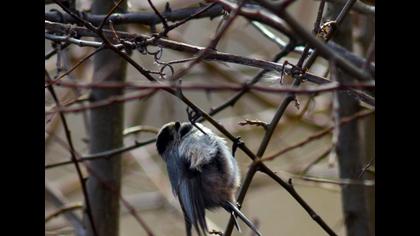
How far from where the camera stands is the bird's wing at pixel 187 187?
7.60 ft

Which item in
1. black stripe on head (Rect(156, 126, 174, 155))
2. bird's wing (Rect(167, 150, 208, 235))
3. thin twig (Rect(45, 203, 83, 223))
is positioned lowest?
bird's wing (Rect(167, 150, 208, 235))

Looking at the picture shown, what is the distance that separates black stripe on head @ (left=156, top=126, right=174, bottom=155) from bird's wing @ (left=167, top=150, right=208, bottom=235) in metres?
0.05

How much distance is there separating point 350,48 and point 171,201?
4.41ft

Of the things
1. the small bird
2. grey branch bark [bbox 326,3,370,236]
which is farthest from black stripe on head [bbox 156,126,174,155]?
grey branch bark [bbox 326,3,370,236]

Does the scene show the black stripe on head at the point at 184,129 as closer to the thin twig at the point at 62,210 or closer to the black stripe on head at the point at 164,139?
the black stripe on head at the point at 164,139

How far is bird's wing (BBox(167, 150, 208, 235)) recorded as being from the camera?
7.60 feet

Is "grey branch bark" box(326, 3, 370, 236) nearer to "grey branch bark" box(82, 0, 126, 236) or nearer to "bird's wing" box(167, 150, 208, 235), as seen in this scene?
"bird's wing" box(167, 150, 208, 235)

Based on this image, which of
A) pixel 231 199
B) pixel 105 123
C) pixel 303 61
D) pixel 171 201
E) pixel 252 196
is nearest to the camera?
pixel 303 61

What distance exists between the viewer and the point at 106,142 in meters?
2.76

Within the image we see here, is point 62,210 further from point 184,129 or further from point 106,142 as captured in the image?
point 184,129

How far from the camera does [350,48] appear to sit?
2.98 meters

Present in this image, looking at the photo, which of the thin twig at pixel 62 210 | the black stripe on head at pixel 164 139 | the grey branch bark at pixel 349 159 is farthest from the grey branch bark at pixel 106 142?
the grey branch bark at pixel 349 159
